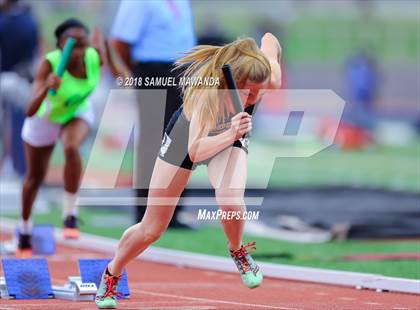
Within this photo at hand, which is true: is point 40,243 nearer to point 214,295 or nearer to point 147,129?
point 147,129

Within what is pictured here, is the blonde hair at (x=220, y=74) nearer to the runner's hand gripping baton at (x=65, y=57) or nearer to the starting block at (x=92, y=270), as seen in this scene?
the starting block at (x=92, y=270)

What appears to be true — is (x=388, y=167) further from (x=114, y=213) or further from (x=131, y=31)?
(x=131, y=31)

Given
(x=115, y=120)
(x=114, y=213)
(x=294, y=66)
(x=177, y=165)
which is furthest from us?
(x=294, y=66)

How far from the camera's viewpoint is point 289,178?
67.9 feet

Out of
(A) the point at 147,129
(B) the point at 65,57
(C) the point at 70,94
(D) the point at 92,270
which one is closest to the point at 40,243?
(C) the point at 70,94

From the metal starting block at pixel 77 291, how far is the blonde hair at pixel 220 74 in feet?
6.08

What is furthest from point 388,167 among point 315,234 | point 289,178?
point 315,234

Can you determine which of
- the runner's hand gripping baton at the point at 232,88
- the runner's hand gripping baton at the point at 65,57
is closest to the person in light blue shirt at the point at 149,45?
the runner's hand gripping baton at the point at 65,57

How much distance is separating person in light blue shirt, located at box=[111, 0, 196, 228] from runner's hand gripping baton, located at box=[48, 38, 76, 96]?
1.90 metres

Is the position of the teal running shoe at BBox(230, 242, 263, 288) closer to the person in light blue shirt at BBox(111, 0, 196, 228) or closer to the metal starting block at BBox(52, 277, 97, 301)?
the metal starting block at BBox(52, 277, 97, 301)

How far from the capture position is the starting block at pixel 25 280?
28.7ft

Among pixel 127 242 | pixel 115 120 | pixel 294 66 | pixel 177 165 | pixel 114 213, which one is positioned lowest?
pixel 294 66

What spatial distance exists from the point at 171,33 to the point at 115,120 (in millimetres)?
14628

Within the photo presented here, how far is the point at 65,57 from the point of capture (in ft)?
35.6
